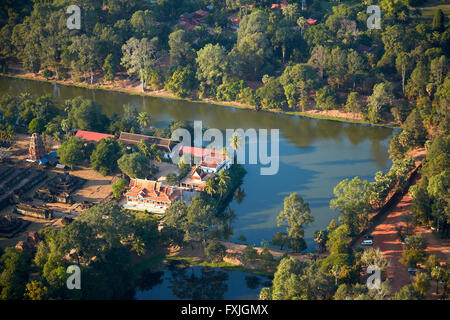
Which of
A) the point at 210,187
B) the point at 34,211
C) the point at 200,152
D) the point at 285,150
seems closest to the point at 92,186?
the point at 34,211

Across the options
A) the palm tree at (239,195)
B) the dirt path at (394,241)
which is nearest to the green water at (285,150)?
the palm tree at (239,195)

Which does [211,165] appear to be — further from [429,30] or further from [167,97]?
[429,30]

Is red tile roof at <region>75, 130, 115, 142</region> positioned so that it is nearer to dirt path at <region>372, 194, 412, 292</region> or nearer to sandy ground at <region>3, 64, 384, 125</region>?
sandy ground at <region>3, 64, 384, 125</region>

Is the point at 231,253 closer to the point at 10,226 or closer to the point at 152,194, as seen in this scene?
the point at 152,194

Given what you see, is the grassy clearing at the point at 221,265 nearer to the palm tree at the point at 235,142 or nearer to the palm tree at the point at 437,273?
the palm tree at the point at 437,273

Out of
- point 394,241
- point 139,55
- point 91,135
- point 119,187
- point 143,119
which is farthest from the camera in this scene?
point 139,55

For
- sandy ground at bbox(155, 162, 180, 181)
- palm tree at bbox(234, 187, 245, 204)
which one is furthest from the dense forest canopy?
palm tree at bbox(234, 187, 245, 204)

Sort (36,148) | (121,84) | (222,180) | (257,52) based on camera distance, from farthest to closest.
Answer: (121,84)
(257,52)
(36,148)
(222,180)

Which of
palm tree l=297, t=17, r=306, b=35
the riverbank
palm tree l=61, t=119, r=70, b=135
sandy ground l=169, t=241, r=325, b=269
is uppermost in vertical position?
palm tree l=297, t=17, r=306, b=35
